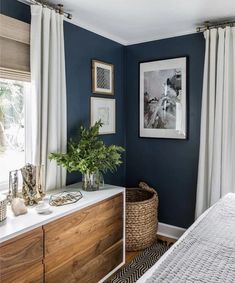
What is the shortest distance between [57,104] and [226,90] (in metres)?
1.61

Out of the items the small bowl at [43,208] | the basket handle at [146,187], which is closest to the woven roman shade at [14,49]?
the small bowl at [43,208]

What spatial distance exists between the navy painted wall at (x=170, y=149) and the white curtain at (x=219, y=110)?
8.8 inches

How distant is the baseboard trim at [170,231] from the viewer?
3.16 metres

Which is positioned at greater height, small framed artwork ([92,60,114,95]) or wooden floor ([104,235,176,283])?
small framed artwork ([92,60,114,95])

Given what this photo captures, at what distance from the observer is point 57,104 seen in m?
2.32

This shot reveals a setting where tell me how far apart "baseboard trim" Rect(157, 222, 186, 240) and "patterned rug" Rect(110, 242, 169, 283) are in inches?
8.5

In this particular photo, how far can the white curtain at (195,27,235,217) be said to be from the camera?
8.55ft

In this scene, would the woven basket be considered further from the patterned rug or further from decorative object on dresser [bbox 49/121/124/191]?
decorative object on dresser [bbox 49/121/124/191]

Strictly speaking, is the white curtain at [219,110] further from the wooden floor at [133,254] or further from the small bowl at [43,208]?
the small bowl at [43,208]

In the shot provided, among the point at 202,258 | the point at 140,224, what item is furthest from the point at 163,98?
the point at 202,258

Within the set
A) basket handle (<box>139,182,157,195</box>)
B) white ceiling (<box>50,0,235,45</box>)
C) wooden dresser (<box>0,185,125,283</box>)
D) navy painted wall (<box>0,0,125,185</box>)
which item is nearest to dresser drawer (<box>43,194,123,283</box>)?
wooden dresser (<box>0,185,125,283</box>)

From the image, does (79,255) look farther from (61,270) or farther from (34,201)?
(34,201)

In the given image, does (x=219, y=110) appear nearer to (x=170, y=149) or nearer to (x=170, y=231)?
(x=170, y=149)

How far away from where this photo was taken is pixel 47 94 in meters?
2.24
